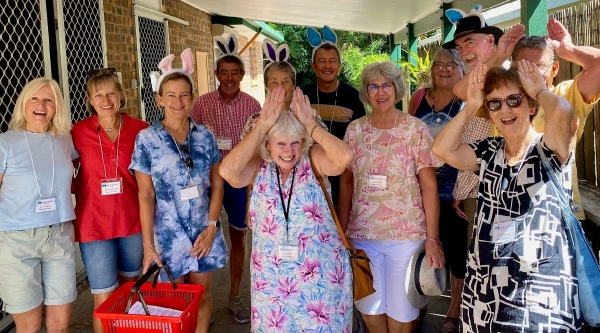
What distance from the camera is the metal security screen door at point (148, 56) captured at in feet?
20.5

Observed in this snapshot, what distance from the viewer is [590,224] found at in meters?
3.02

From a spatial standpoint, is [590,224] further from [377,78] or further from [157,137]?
[157,137]

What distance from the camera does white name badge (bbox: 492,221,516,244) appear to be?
6.72ft

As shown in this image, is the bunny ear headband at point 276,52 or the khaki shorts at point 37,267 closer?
the khaki shorts at point 37,267

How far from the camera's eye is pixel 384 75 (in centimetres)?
280

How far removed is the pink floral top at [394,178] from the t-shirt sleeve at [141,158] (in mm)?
1118

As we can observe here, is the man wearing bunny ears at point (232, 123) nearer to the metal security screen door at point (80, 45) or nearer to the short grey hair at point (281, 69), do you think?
the short grey hair at point (281, 69)

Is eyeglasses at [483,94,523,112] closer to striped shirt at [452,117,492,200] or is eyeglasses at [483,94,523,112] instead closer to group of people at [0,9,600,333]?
group of people at [0,9,600,333]

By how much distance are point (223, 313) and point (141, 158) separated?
5.64 ft

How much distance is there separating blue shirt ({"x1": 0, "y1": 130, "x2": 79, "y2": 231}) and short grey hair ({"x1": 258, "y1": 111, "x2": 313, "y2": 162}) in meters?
1.12

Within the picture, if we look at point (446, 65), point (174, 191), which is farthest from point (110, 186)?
point (446, 65)

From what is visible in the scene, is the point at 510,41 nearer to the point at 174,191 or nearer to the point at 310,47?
the point at 174,191

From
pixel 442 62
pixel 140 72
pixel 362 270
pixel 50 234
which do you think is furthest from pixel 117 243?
pixel 140 72

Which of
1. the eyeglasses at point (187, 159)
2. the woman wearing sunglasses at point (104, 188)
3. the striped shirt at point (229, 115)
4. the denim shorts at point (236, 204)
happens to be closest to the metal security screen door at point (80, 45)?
the striped shirt at point (229, 115)
